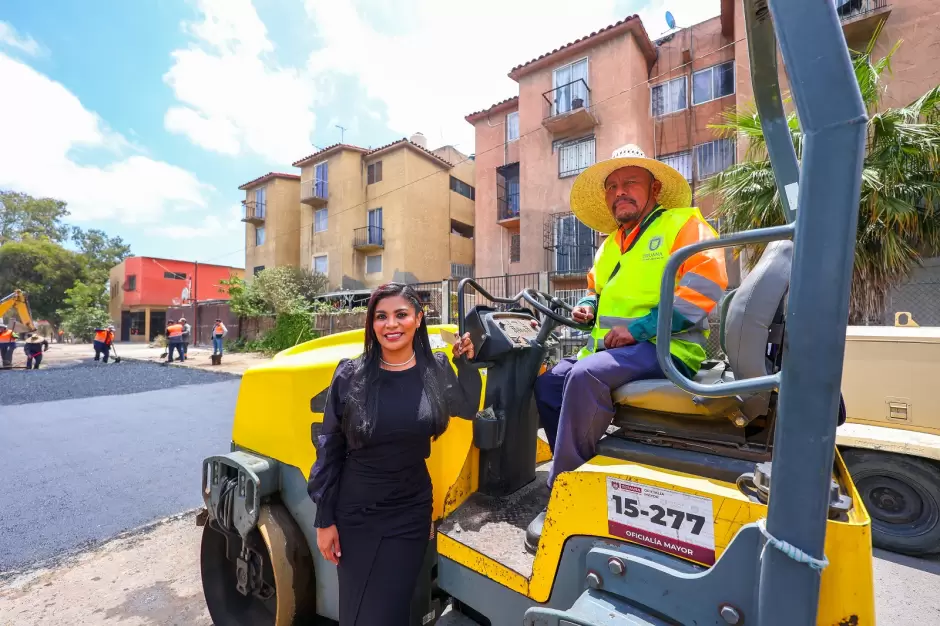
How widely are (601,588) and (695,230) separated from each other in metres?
1.47

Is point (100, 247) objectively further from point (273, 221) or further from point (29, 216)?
point (273, 221)

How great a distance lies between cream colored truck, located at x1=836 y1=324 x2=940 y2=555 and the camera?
3654mm

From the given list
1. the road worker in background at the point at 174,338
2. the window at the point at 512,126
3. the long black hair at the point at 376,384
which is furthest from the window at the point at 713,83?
the road worker in background at the point at 174,338

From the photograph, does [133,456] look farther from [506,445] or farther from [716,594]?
[716,594]

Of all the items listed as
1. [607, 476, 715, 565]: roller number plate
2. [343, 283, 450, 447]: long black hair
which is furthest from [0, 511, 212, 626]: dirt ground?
[607, 476, 715, 565]: roller number plate

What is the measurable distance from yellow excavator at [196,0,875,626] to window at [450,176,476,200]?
25407 millimetres

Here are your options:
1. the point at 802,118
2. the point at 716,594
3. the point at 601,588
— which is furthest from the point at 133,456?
the point at 802,118

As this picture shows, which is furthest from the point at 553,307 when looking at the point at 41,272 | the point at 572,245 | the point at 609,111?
the point at 41,272

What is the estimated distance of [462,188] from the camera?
27.8 metres

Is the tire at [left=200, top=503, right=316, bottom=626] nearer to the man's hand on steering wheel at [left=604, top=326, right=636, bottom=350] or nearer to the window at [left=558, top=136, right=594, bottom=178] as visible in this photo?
the man's hand on steering wheel at [left=604, top=326, right=636, bottom=350]

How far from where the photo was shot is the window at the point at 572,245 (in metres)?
16.5

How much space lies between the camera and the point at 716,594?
1283 millimetres

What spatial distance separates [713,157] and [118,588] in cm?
1707

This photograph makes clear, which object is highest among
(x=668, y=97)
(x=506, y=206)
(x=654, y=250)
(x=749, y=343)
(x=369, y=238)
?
(x=668, y=97)
